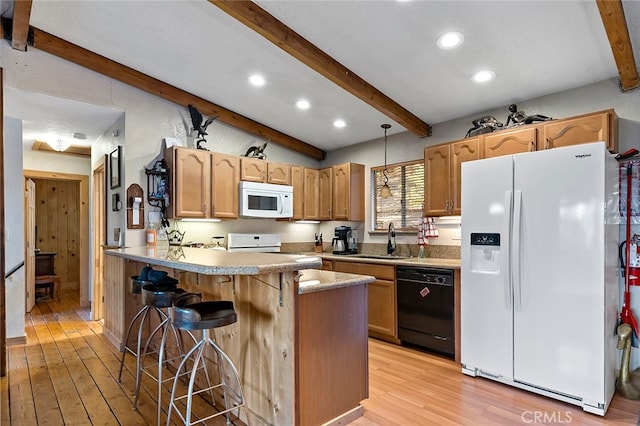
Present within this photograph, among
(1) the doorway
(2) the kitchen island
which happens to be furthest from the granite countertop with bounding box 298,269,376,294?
(1) the doorway

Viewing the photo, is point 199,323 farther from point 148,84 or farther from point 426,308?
point 148,84

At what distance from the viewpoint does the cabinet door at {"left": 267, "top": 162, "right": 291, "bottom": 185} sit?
4.72 meters

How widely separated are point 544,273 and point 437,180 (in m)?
1.49

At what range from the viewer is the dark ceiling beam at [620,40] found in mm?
2119

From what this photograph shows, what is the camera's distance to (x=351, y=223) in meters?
5.22

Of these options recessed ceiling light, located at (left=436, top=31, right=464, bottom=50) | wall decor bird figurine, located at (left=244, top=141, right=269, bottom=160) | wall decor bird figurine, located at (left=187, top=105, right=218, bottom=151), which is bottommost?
wall decor bird figurine, located at (left=244, top=141, right=269, bottom=160)

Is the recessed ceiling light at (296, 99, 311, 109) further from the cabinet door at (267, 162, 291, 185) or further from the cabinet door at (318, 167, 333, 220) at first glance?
the cabinet door at (318, 167, 333, 220)

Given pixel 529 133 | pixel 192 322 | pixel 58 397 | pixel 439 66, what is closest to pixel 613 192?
pixel 529 133

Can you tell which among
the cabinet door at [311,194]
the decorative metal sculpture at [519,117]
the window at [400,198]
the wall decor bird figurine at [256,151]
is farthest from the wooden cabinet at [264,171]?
the decorative metal sculpture at [519,117]

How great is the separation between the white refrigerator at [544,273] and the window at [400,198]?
55.2 inches

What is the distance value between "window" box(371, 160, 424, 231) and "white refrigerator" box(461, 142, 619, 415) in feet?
4.60

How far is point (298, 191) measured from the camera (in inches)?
199

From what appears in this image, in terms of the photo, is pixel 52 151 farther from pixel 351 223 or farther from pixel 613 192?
pixel 613 192

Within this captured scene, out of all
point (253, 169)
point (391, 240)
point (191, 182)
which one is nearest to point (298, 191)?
point (253, 169)
